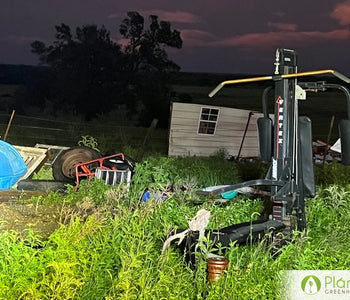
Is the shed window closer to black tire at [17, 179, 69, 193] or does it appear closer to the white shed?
the white shed

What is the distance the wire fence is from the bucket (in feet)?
36.9

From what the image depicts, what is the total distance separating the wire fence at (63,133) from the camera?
15688 mm

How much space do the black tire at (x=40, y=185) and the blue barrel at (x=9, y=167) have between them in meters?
0.44

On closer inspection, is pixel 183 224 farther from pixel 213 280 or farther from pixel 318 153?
pixel 318 153

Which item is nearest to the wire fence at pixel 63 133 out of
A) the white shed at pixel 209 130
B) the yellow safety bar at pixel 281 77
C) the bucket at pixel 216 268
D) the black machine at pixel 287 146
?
the white shed at pixel 209 130

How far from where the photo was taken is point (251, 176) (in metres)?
11.6

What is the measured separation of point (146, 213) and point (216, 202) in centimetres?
208

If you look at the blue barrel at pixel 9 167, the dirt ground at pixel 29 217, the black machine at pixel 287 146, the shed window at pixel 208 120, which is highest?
the shed window at pixel 208 120

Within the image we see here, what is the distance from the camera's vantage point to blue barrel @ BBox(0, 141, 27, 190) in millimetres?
9841

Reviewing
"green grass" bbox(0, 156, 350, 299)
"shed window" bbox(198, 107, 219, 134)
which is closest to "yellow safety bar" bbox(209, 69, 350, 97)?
"green grass" bbox(0, 156, 350, 299)

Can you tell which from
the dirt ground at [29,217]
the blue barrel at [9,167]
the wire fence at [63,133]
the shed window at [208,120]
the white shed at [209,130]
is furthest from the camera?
the wire fence at [63,133]

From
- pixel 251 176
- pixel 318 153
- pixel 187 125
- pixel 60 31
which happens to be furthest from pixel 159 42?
pixel 251 176

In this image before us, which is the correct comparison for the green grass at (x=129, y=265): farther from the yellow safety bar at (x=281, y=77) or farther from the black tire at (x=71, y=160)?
the black tire at (x=71, y=160)

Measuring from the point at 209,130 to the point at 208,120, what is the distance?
23cm
